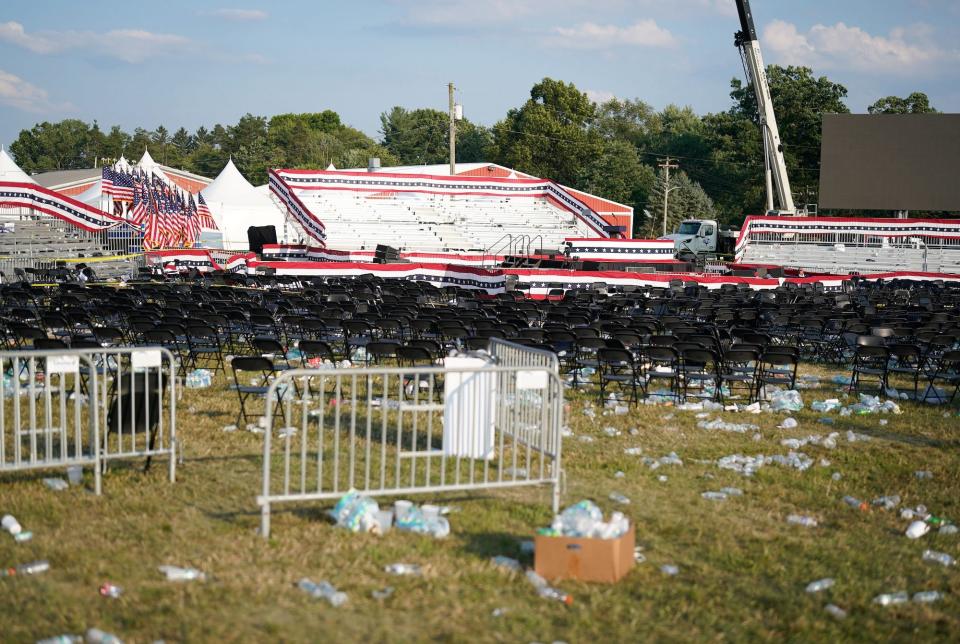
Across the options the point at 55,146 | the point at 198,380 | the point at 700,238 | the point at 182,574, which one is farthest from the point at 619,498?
the point at 55,146

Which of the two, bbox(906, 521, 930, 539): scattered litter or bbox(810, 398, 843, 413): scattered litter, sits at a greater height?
bbox(810, 398, 843, 413): scattered litter

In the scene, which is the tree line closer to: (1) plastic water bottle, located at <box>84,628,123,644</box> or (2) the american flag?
(2) the american flag

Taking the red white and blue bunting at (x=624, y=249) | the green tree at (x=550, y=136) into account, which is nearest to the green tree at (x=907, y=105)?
the green tree at (x=550, y=136)

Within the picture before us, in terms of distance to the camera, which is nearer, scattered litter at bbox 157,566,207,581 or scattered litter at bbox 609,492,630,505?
scattered litter at bbox 157,566,207,581

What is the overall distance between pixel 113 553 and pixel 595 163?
236 ft

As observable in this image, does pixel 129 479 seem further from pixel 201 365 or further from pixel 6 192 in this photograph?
pixel 6 192

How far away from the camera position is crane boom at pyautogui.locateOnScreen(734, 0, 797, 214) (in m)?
47.0

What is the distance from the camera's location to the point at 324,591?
520cm

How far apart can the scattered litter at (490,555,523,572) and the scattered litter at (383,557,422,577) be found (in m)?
0.45

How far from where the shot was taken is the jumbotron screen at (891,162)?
4403 centimetres

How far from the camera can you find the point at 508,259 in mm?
33906

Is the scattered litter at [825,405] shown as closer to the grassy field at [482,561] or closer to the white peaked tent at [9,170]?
the grassy field at [482,561]

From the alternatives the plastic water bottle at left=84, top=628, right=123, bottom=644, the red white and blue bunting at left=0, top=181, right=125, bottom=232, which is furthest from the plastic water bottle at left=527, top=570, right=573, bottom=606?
the red white and blue bunting at left=0, top=181, right=125, bottom=232

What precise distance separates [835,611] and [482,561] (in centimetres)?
196
